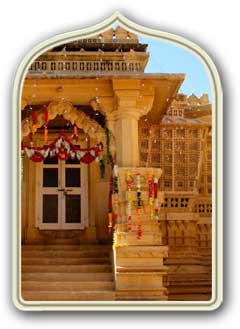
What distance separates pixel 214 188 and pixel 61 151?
4.13 metres

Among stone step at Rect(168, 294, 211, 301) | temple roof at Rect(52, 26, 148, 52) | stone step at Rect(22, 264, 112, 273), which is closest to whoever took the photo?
stone step at Rect(22, 264, 112, 273)

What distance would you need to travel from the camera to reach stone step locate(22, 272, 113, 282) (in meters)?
11.4

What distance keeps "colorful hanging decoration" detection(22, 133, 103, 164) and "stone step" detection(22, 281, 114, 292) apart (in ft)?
6.66

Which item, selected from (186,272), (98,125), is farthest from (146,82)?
(186,272)

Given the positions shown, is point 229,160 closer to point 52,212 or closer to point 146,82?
point 146,82

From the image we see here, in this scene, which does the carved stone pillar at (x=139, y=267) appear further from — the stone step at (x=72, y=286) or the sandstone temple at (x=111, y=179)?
the stone step at (x=72, y=286)

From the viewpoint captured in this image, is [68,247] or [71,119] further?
[68,247]

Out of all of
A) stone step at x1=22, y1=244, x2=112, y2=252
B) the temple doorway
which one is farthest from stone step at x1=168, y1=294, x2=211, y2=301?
the temple doorway

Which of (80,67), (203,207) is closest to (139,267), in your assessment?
(80,67)

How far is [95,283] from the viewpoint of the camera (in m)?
11.1

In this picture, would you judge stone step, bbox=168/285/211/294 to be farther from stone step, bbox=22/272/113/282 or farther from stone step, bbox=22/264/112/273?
stone step, bbox=22/272/113/282

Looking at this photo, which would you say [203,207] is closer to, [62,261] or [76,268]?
[62,261]

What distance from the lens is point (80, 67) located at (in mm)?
11898

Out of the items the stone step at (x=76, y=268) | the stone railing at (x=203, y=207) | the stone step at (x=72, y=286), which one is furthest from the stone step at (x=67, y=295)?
the stone railing at (x=203, y=207)
